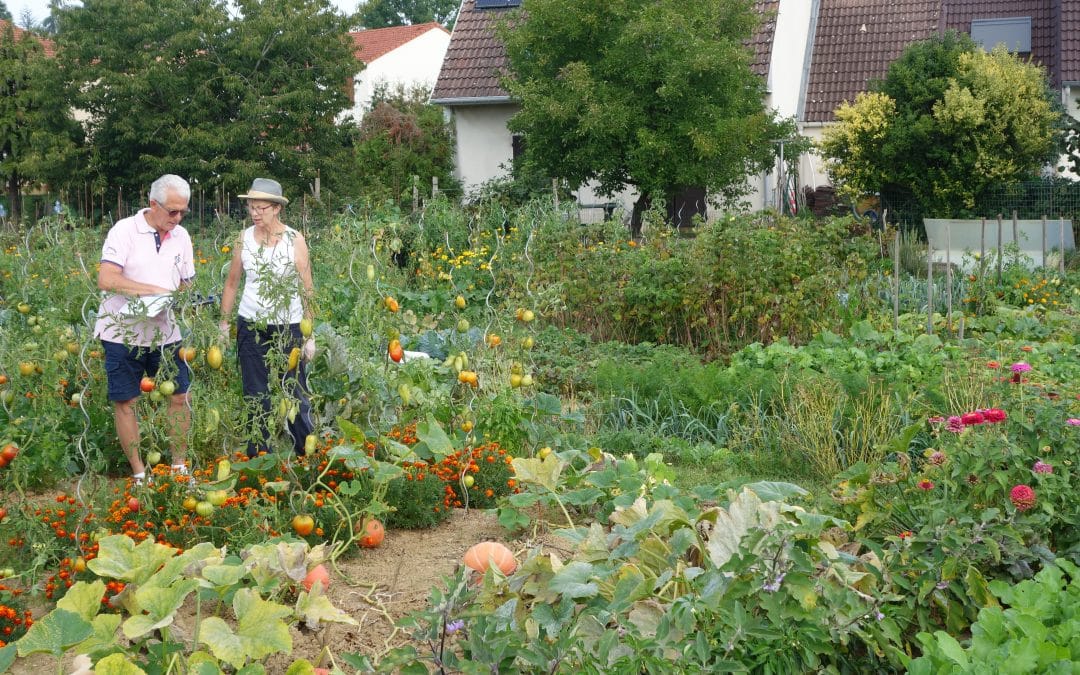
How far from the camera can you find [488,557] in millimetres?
3666

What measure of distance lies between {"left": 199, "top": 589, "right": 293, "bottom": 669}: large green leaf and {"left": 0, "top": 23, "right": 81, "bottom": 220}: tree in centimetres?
2273

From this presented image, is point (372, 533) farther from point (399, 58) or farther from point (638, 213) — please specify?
point (399, 58)

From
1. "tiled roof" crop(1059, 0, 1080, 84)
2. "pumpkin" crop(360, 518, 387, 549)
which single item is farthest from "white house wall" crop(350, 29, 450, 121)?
"pumpkin" crop(360, 518, 387, 549)

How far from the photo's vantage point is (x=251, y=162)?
73.3 feet

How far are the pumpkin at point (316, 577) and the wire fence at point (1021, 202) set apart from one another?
16.1 metres

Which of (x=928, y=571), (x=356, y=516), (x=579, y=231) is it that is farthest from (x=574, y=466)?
(x=579, y=231)

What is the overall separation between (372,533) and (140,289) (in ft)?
6.10

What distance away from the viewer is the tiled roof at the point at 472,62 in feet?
72.4

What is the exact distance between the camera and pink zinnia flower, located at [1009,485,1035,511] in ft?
10.6

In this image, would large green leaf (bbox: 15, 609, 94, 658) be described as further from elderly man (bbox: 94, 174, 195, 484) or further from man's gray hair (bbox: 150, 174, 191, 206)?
man's gray hair (bbox: 150, 174, 191, 206)

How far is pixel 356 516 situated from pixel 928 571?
2.09 metres

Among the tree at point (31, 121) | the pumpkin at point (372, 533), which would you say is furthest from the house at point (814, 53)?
the pumpkin at point (372, 533)

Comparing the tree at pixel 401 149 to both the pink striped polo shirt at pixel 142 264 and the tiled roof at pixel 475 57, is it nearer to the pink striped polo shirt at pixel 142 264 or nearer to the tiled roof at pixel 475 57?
the tiled roof at pixel 475 57

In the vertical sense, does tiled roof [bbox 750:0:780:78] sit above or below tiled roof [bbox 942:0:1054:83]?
below
